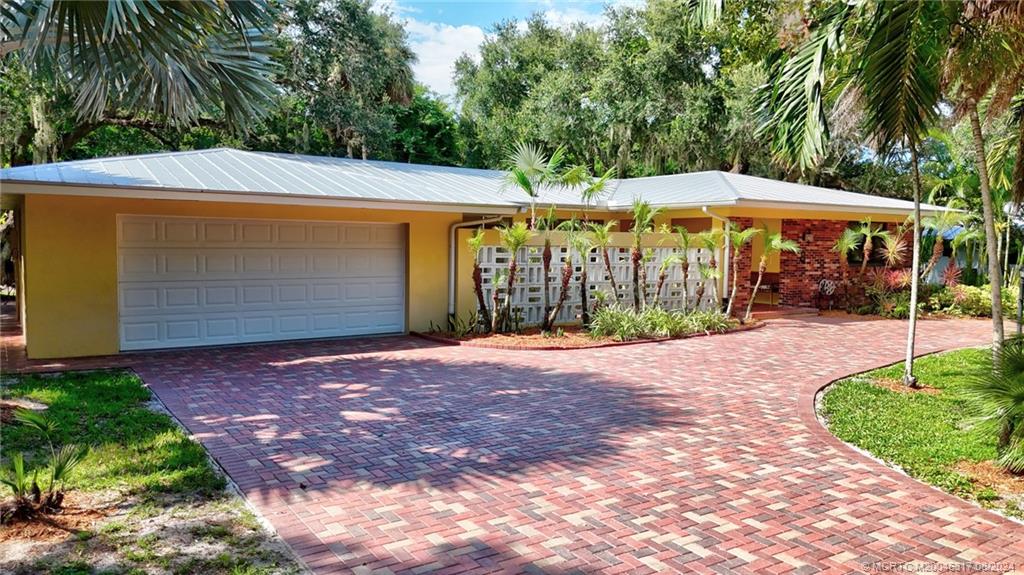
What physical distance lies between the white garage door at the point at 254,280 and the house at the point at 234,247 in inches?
0.7

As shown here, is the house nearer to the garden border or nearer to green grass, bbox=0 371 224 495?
green grass, bbox=0 371 224 495

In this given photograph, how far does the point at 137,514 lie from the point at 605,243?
32.0ft

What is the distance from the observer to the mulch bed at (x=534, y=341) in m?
11.4

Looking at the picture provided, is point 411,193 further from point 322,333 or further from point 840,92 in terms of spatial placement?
point 840,92

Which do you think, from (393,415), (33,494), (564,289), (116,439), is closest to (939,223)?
(564,289)

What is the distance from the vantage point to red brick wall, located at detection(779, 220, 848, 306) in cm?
1723

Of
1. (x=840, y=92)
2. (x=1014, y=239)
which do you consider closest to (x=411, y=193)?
(x=840, y=92)

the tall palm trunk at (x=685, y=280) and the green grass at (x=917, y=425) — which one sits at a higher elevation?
the tall palm trunk at (x=685, y=280)

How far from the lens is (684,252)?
13680 mm

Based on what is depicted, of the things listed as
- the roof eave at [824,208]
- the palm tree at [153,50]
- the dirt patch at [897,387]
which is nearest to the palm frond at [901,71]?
the dirt patch at [897,387]

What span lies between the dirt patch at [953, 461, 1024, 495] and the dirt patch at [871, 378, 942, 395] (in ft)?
9.87

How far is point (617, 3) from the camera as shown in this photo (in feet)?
83.7

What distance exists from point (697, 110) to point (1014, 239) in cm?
1036

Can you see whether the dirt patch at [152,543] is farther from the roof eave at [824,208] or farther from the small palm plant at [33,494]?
the roof eave at [824,208]
